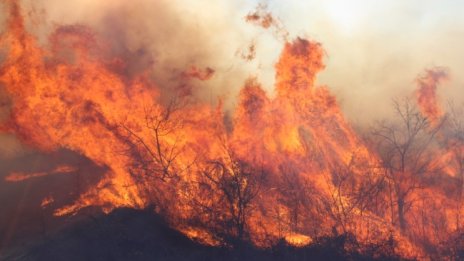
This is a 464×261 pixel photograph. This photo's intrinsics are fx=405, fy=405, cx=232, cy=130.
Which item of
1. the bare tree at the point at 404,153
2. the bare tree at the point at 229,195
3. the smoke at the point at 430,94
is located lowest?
the bare tree at the point at 229,195

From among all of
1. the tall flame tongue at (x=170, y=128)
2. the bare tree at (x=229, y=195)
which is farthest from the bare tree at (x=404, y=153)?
the bare tree at (x=229, y=195)

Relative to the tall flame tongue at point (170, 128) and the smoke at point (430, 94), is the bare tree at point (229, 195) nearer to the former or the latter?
the tall flame tongue at point (170, 128)

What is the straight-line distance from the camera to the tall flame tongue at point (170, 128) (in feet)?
66.7

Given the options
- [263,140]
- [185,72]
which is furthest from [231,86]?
[263,140]

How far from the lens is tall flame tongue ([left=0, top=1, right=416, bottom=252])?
66.7 feet

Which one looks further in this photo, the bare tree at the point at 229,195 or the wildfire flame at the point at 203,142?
the wildfire flame at the point at 203,142

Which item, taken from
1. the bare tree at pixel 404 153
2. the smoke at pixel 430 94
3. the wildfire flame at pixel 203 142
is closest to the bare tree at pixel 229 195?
the wildfire flame at pixel 203 142

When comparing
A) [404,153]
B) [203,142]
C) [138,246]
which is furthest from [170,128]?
[404,153]

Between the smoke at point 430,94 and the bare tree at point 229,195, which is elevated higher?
the smoke at point 430,94

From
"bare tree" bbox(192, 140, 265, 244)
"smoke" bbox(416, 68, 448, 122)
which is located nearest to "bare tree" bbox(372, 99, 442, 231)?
"smoke" bbox(416, 68, 448, 122)

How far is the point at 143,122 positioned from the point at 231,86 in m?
7.30

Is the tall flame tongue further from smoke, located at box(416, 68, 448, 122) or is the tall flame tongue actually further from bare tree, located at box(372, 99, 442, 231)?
smoke, located at box(416, 68, 448, 122)

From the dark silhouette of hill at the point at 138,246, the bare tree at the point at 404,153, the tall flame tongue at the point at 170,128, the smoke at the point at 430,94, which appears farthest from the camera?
the smoke at the point at 430,94

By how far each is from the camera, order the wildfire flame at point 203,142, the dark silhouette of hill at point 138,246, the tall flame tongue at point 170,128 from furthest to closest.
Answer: the tall flame tongue at point 170,128 < the wildfire flame at point 203,142 < the dark silhouette of hill at point 138,246
